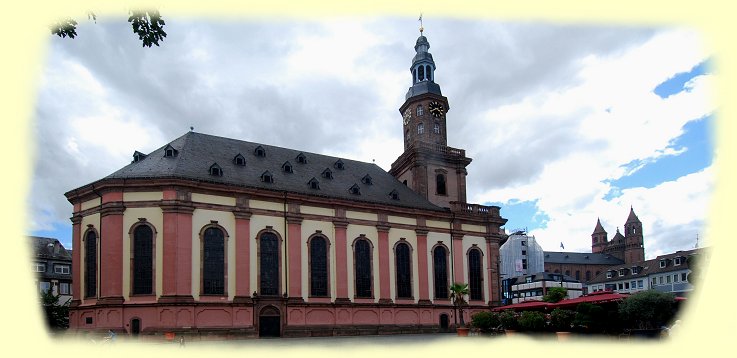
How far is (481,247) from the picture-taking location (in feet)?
188

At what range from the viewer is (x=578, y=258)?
14875 cm

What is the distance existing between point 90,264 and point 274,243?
12.7m

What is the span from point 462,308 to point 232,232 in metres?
21.9

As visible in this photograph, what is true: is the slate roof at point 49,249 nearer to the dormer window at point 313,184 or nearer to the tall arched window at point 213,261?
the tall arched window at point 213,261

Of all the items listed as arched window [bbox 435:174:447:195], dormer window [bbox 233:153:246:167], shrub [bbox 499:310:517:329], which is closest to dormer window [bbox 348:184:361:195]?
dormer window [bbox 233:153:246:167]

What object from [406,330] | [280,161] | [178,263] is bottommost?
[406,330]

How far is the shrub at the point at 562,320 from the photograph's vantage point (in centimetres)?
3462

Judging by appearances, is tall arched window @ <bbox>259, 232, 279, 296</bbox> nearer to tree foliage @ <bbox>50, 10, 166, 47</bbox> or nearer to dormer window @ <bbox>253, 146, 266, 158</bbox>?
dormer window @ <bbox>253, 146, 266, 158</bbox>

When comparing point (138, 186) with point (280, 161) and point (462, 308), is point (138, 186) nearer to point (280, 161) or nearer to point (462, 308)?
point (280, 161)

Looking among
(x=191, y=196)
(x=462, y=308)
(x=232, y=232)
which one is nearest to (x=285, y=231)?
(x=232, y=232)

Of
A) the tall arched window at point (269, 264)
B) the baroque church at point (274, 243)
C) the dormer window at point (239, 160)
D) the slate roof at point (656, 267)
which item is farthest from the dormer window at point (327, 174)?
the slate roof at point (656, 267)

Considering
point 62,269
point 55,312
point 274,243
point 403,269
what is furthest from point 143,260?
point 62,269

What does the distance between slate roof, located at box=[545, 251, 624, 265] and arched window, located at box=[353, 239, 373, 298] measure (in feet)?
334

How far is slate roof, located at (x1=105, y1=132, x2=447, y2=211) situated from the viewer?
1759 inches
